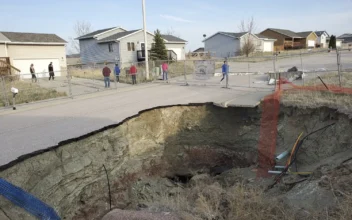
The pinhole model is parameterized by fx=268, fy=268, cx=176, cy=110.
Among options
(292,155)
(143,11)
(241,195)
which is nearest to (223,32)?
(143,11)

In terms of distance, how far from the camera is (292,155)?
8555 millimetres

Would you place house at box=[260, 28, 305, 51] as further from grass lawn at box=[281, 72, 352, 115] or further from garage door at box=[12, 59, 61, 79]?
grass lawn at box=[281, 72, 352, 115]

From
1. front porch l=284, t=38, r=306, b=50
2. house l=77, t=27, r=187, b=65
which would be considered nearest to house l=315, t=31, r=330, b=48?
front porch l=284, t=38, r=306, b=50

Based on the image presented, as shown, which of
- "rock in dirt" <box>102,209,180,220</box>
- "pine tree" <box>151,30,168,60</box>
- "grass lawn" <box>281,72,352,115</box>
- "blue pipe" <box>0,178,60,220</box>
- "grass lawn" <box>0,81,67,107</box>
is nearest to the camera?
"rock in dirt" <box>102,209,180,220</box>

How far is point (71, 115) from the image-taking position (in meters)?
10.4

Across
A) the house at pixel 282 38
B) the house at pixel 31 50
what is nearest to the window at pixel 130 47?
the house at pixel 31 50

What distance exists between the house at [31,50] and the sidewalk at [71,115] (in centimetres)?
1556

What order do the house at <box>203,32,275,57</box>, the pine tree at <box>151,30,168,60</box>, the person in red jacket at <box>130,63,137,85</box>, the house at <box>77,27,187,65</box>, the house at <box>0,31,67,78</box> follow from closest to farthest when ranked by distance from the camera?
the person in red jacket at <box>130,63,137,85</box>, the house at <box>0,31,67,78</box>, the pine tree at <box>151,30,168,60</box>, the house at <box>77,27,187,65</box>, the house at <box>203,32,275,57</box>

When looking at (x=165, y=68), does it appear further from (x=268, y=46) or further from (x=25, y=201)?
(x=268, y=46)

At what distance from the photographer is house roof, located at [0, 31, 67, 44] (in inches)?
1084

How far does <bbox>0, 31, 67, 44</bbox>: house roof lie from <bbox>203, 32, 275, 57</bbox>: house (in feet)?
98.4

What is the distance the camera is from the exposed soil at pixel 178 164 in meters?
5.38

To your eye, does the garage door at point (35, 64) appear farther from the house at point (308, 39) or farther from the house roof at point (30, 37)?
the house at point (308, 39)

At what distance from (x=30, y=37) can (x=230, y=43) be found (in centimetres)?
3493
